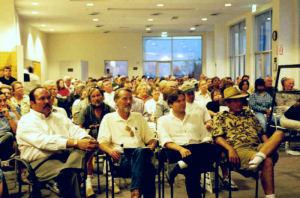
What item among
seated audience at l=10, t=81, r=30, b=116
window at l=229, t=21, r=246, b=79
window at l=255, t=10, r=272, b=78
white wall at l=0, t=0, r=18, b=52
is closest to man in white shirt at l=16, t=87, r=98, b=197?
seated audience at l=10, t=81, r=30, b=116

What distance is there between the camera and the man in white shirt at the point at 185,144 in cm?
345

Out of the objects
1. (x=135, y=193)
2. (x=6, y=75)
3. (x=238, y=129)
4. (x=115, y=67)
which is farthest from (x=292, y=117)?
(x=115, y=67)

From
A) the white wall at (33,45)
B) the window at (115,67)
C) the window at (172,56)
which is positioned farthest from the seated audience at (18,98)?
the window at (172,56)

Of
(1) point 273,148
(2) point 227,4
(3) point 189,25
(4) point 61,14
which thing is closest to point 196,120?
(1) point 273,148

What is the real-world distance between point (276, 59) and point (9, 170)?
9.17 metres

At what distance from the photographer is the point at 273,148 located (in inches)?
137

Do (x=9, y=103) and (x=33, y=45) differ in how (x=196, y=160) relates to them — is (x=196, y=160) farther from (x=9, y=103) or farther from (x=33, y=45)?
(x=33, y=45)

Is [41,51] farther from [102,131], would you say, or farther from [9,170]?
[102,131]

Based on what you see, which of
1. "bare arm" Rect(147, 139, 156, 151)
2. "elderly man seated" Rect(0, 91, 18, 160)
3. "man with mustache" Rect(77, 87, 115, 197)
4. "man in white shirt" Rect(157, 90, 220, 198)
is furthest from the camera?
"man with mustache" Rect(77, 87, 115, 197)

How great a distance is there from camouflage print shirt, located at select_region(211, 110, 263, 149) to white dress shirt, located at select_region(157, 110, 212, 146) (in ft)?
0.60

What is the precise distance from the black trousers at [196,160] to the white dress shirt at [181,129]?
30cm

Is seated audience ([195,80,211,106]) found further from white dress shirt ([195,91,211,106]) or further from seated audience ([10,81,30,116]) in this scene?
seated audience ([10,81,30,116])

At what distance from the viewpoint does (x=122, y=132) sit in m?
3.87

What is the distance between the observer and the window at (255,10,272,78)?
13930 mm
